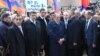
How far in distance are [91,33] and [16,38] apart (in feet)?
9.87

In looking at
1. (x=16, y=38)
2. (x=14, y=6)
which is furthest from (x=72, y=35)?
(x=16, y=38)

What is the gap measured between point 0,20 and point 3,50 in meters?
1.19

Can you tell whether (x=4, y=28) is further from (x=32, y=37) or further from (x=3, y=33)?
(x=32, y=37)

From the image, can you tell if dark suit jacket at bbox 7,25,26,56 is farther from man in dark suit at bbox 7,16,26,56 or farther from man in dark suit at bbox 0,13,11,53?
man in dark suit at bbox 0,13,11,53

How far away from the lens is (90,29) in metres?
12.0

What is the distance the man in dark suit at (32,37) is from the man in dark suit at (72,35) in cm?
142

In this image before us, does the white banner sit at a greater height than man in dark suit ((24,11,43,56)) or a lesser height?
greater

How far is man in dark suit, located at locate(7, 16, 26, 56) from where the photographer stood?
9898mm

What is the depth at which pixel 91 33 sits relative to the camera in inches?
472

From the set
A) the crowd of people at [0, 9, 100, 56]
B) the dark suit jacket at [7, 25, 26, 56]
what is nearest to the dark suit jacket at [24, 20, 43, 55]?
the crowd of people at [0, 9, 100, 56]

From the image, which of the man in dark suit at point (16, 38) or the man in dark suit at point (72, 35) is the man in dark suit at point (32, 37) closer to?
the man in dark suit at point (16, 38)

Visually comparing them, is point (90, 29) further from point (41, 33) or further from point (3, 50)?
point (3, 50)

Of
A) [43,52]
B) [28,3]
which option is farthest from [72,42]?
[28,3]

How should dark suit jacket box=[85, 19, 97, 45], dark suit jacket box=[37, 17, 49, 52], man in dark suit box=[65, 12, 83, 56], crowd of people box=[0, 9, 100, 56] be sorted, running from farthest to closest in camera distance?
man in dark suit box=[65, 12, 83, 56], dark suit jacket box=[37, 17, 49, 52], dark suit jacket box=[85, 19, 97, 45], crowd of people box=[0, 9, 100, 56]
